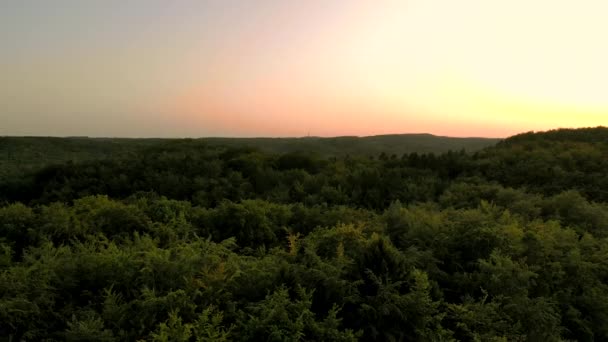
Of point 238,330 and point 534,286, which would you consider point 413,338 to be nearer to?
point 238,330

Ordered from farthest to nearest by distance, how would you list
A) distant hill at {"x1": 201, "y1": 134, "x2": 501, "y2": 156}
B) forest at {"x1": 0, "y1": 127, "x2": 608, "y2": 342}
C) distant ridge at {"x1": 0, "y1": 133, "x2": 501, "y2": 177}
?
distant hill at {"x1": 201, "y1": 134, "x2": 501, "y2": 156} → distant ridge at {"x1": 0, "y1": 133, "x2": 501, "y2": 177} → forest at {"x1": 0, "y1": 127, "x2": 608, "y2": 342}

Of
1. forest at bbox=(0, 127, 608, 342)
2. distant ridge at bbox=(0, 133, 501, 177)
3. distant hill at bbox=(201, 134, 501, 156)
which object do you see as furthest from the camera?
distant hill at bbox=(201, 134, 501, 156)

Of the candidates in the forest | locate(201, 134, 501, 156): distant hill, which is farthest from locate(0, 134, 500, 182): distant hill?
the forest

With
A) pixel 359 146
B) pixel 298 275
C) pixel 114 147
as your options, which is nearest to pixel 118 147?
pixel 114 147

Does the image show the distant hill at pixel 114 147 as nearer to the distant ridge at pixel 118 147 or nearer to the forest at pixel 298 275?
the distant ridge at pixel 118 147

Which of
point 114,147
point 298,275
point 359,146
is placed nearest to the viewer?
point 298,275

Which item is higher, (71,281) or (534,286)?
(71,281)

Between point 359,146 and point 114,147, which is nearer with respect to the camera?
point 114,147

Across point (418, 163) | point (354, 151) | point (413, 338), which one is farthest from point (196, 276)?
point (354, 151)

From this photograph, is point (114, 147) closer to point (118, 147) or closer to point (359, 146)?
point (118, 147)

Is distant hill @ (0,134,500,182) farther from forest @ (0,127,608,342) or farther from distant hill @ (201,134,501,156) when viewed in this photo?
forest @ (0,127,608,342)

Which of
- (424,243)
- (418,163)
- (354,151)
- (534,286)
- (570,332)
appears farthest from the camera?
(354,151)
